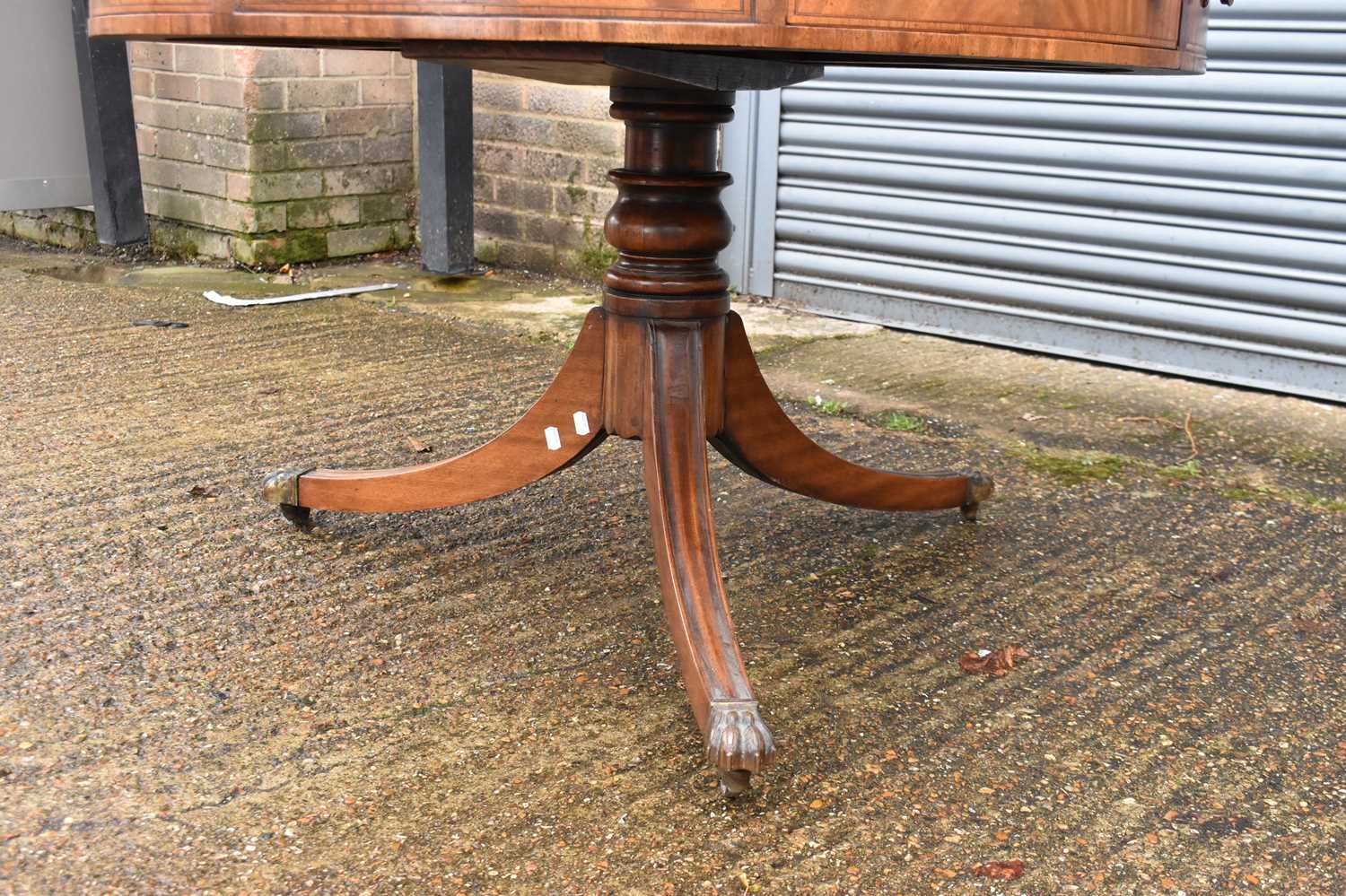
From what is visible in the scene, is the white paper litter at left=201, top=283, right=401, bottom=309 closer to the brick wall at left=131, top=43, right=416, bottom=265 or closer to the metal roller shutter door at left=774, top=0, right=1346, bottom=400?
the brick wall at left=131, top=43, right=416, bottom=265

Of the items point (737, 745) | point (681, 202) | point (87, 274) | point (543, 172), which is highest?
point (681, 202)

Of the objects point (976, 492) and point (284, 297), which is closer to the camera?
point (976, 492)

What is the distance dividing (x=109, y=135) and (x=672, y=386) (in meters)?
2.97

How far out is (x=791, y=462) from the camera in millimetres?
1784

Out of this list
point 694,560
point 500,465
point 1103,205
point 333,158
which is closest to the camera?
point 694,560

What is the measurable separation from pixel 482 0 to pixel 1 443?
160cm

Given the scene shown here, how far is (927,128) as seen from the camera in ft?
10.8

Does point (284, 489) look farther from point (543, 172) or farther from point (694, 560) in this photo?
point (543, 172)

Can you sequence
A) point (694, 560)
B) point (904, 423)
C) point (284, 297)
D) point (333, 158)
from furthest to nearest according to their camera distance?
point (333, 158)
point (284, 297)
point (904, 423)
point (694, 560)

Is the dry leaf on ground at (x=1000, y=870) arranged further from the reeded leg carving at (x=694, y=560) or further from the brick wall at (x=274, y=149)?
the brick wall at (x=274, y=149)

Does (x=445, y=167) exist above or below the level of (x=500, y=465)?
above

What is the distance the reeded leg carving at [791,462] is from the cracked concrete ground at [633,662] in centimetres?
8

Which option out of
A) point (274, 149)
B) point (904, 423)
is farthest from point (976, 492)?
point (274, 149)

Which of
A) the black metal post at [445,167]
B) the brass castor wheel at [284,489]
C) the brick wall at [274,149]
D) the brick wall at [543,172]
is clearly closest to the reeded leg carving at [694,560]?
the brass castor wheel at [284,489]
